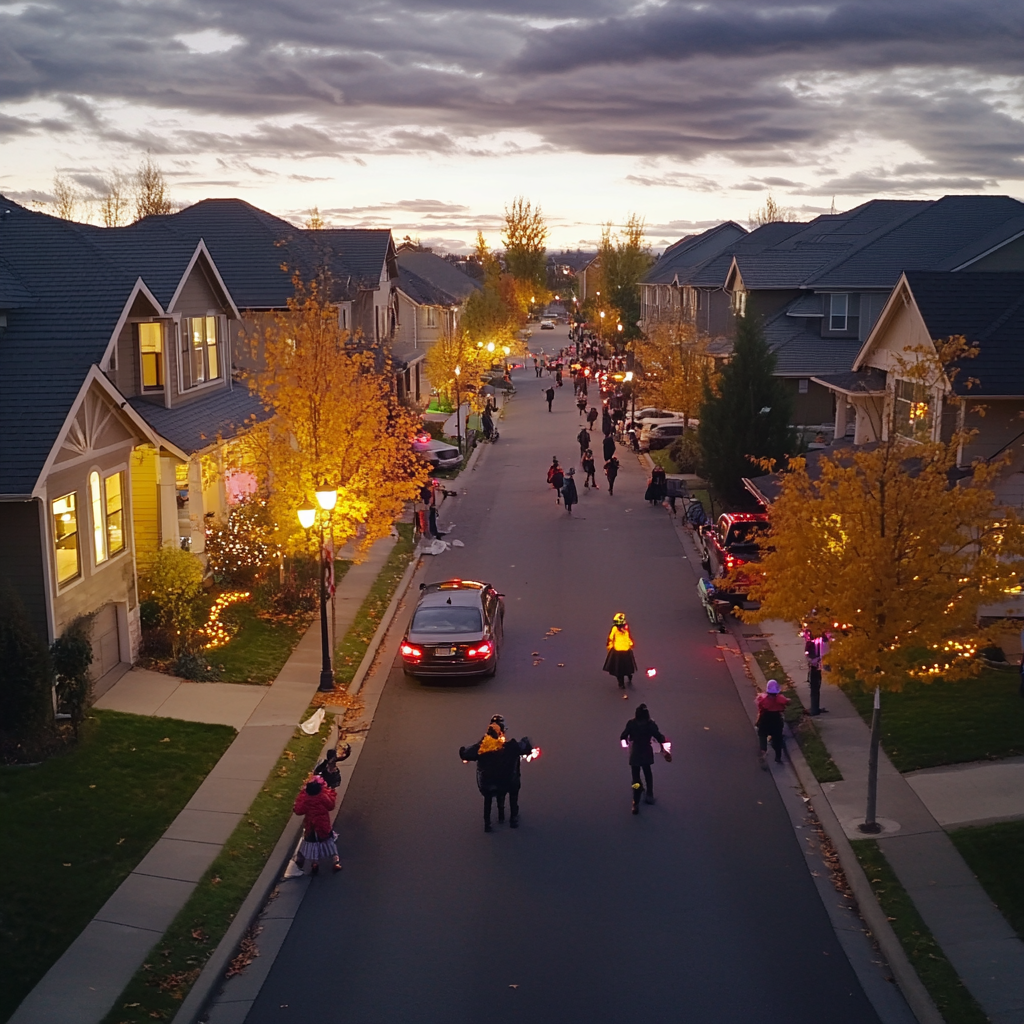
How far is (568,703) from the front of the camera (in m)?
18.8

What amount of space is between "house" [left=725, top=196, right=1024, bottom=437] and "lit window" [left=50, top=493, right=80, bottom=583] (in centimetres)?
3129

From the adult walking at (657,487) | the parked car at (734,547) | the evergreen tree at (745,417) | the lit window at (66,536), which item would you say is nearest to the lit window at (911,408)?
the parked car at (734,547)

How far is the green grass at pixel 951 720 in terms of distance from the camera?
15719 mm

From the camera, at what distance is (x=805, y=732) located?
1734 cm

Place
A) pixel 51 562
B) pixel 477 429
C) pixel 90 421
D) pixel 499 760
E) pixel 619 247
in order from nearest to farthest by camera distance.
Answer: pixel 499 760 < pixel 51 562 < pixel 90 421 < pixel 477 429 < pixel 619 247

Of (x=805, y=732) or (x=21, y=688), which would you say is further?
(x=805, y=732)

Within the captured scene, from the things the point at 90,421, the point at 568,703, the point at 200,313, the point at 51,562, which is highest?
the point at 200,313

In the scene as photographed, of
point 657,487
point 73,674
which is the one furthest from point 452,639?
point 657,487

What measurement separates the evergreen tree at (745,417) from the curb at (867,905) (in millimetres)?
18642

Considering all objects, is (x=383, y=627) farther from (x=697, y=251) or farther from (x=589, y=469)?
(x=697, y=251)

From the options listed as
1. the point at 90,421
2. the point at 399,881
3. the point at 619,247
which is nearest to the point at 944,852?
the point at 399,881

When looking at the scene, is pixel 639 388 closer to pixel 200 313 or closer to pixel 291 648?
pixel 200 313

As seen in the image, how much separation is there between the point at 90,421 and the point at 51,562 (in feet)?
8.95

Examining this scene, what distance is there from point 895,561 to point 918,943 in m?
4.28
